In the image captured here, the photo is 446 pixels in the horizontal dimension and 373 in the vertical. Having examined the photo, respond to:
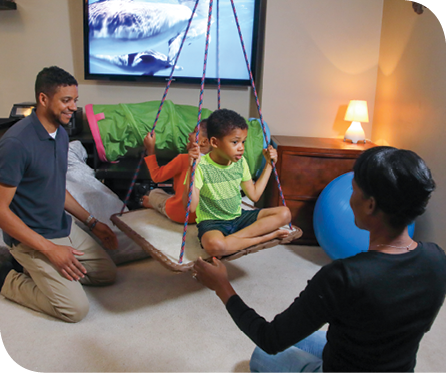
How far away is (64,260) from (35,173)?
429 millimetres

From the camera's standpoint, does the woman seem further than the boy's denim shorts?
No

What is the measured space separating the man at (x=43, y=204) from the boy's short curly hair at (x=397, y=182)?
148cm

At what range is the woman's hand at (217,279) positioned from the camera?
123 cm

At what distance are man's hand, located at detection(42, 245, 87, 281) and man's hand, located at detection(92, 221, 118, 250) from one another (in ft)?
1.21

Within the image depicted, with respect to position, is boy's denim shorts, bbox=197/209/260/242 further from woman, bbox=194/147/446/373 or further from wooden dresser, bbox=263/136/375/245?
woman, bbox=194/147/446/373

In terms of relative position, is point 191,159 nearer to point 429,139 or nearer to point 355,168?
point 355,168

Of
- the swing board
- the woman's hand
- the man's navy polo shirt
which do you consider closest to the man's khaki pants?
the man's navy polo shirt

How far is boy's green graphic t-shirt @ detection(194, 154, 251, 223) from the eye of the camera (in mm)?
2119

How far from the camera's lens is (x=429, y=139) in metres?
2.54

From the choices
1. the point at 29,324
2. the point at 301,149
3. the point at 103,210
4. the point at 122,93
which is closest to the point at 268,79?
the point at 301,149

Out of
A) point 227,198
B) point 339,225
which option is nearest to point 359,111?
point 339,225

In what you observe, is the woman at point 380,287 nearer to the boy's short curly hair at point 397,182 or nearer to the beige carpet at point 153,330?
the boy's short curly hair at point 397,182

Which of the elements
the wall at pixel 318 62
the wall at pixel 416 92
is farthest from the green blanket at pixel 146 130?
the wall at pixel 416 92

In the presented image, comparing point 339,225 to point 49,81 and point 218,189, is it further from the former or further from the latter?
point 49,81
